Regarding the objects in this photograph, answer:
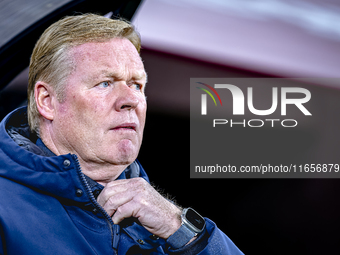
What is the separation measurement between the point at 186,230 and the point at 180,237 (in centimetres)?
3

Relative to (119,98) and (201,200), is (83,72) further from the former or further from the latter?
(201,200)

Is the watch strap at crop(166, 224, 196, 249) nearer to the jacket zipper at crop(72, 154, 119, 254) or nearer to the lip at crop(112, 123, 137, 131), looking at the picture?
the jacket zipper at crop(72, 154, 119, 254)

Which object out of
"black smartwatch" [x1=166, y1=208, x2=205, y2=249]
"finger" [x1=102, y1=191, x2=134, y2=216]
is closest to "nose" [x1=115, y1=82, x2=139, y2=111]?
"finger" [x1=102, y1=191, x2=134, y2=216]

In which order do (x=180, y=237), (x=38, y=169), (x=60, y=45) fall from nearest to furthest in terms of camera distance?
(x=38, y=169) < (x=180, y=237) < (x=60, y=45)

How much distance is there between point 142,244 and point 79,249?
227 millimetres

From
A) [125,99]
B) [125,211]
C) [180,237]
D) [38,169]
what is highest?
[125,99]

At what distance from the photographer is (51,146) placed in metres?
1.19

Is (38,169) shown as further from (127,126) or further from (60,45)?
(60,45)

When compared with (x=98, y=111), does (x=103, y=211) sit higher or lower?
lower

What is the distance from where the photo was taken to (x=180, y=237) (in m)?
1.07

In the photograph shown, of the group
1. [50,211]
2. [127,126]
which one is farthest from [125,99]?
[50,211]

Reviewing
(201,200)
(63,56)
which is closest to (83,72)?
(63,56)

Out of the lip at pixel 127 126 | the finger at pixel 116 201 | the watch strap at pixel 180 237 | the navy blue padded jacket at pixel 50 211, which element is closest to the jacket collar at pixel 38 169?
the navy blue padded jacket at pixel 50 211

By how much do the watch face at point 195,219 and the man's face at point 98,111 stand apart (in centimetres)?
28
